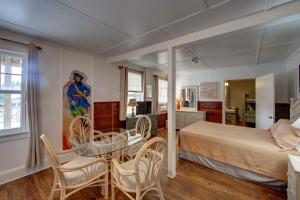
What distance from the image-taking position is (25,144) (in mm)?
2510

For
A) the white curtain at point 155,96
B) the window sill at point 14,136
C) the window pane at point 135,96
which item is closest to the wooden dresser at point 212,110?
the white curtain at point 155,96

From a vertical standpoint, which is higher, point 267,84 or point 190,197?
point 267,84

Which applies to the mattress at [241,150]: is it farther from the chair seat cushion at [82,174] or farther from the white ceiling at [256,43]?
the chair seat cushion at [82,174]

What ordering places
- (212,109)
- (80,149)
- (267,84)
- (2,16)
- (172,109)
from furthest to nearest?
(212,109), (267,84), (172,109), (80,149), (2,16)

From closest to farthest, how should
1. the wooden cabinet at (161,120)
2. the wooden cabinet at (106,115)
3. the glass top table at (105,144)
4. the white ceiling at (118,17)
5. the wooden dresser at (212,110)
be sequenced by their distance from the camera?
1. the white ceiling at (118,17)
2. the glass top table at (105,144)
3. the wooden cabinet at (106,115)
4. the wooden dresser at (212,110)
5. the wooden cabinet at (161,120)

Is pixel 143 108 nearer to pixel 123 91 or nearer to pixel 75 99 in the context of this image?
pixel 123 91

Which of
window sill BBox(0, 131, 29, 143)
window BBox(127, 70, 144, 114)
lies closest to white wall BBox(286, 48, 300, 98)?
window BBox(127, 70, 144, 114)

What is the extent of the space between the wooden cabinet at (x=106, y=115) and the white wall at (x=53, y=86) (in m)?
0.19

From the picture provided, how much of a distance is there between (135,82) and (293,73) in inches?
170

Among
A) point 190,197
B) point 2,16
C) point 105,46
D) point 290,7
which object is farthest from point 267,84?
point 2,16

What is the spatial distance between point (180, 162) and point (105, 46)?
291 cm

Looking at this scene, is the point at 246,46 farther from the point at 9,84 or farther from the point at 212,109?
the point at 9,84

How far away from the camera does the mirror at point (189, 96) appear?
593cm

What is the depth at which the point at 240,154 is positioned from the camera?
7.63 feet
